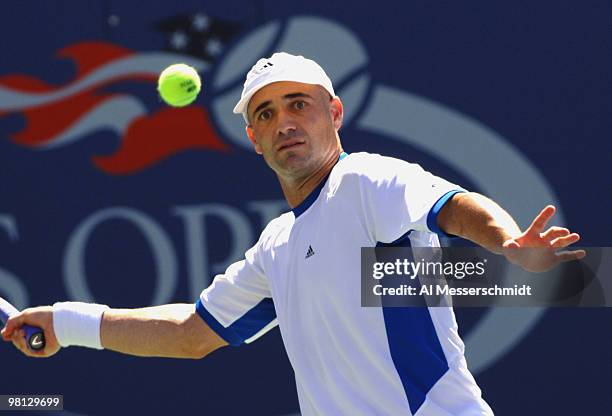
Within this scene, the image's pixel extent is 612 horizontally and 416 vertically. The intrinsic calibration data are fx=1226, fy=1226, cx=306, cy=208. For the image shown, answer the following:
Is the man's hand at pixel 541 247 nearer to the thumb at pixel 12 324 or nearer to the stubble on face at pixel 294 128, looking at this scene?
the stubble on face at pixel 294 128

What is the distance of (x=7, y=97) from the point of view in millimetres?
5590

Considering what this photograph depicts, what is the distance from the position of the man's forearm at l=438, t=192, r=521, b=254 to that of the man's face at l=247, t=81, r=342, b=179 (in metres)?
0.59

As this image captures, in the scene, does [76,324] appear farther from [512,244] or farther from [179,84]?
[512,244]

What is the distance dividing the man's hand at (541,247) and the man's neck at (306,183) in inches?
36.0

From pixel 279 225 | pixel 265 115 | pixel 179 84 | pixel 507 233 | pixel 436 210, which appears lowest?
pixel 507 233

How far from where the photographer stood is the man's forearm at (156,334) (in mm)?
3797

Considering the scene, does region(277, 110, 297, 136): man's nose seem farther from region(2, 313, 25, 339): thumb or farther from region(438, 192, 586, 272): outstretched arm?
region(2, 313, 25, 339): thumb

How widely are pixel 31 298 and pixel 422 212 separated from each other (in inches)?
114

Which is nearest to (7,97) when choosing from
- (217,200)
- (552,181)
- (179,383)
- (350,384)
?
(217,200)

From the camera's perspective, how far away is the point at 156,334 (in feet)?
12.5

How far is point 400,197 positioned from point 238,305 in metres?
0.88

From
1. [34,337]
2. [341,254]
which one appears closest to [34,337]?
[34,337]

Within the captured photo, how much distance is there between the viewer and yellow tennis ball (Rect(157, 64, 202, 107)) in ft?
14.6

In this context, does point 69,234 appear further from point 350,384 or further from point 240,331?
point 350,384
